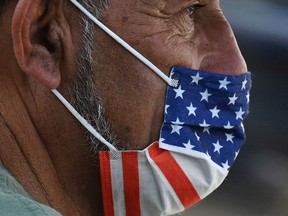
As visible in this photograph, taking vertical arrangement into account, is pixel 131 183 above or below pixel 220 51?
below

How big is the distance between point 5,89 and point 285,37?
2223mm

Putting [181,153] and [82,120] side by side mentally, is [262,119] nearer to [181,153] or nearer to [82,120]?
[181,153]

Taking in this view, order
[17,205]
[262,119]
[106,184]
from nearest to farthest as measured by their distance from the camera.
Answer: [17,205] → [106,184] → [262,119]

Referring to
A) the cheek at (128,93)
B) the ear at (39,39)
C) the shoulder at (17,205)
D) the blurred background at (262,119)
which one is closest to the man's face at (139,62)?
the cheek at (128,93)

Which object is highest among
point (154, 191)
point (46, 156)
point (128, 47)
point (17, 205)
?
point (128, 47)

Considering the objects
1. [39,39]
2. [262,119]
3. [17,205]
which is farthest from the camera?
[262,119]

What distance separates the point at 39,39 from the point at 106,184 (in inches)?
17.4

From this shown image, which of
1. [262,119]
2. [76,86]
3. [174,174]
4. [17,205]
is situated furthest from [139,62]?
[262,119]

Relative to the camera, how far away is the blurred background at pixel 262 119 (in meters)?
3.69

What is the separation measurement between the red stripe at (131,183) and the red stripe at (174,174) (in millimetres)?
56

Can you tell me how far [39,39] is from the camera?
70.7 inches

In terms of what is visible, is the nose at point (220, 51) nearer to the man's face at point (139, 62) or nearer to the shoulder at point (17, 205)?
the man's face at point (139, 62)

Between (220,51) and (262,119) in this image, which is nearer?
(220,51)

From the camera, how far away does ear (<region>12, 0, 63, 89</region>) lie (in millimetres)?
Result: 1710
